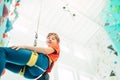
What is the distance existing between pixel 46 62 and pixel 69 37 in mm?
4144

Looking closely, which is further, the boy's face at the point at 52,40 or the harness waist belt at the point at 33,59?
the boy's face at the point at 52,40

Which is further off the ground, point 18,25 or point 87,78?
point 18,25

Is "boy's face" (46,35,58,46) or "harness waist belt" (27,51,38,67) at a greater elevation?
"boy's face" (46,35,58,46)

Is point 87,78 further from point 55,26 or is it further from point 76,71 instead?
point 55,26

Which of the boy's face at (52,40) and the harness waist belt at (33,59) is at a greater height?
the boy's face at (52,40)

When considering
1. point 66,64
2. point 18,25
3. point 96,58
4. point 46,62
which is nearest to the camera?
point 46,62

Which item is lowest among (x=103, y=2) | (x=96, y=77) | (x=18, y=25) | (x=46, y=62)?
(x=96, y=77)

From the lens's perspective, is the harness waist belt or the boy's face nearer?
the harness waist belt

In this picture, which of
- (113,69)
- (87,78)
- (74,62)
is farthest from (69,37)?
(113,69)

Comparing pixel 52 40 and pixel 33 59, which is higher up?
pixel 52 40

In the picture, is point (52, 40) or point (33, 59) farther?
point (52, 40)

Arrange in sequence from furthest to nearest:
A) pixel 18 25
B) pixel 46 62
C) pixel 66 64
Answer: pixel 66 64 < pixel 18 25 < pixel 46 62

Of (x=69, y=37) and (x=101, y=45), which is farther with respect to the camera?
(x=69, y=37)

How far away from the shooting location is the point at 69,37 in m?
6.10
